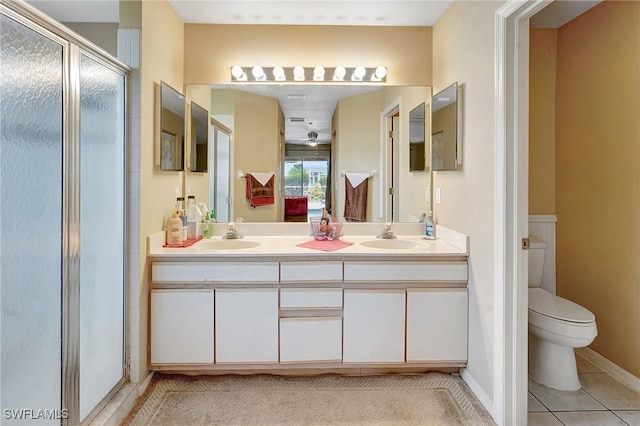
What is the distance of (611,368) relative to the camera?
2271 mm

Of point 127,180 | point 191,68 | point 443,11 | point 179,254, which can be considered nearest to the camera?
point 127,180

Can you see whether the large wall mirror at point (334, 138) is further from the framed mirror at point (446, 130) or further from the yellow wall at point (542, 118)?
the yellow wall at point (542, 118)

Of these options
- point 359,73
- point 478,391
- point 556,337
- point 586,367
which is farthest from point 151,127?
point 586,367

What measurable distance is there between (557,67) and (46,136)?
3.16 metres

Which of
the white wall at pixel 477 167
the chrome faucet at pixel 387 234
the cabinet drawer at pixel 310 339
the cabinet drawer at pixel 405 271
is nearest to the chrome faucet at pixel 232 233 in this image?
the cabinet drawer at pixel 310 339

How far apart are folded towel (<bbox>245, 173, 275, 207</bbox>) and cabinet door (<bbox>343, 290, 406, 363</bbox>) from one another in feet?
3.20

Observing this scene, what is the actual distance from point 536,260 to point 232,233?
6.96 feet

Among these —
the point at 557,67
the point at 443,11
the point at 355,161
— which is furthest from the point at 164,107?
the point at 557,67

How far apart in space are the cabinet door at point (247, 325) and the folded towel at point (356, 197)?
35.7 inches

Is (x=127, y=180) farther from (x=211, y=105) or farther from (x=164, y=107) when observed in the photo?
(x=211, y=105)

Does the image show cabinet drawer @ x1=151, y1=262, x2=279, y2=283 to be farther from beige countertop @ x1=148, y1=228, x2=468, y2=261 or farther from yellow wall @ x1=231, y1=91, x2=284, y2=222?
yellow wall @ x1=231, y1=91, x2=284, y2=222

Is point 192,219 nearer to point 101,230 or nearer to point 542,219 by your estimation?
point 101,230

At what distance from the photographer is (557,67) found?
104 inches

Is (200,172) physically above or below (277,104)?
below
